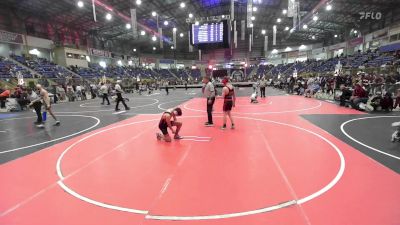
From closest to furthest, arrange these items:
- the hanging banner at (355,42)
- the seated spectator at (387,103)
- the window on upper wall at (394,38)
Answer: the seated spectator at (387,103) → the window on upper wall at (394,38) → the hanging banner at (355,42)

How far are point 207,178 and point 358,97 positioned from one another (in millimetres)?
10687

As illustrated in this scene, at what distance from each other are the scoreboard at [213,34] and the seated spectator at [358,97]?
379 inches

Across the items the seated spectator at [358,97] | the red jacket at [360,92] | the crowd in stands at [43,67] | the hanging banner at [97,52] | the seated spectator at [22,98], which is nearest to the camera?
the seated spectator at [358,97]

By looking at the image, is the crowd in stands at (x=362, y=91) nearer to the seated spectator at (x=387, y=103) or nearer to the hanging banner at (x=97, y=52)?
the seated spectator at (x=387, y=103)

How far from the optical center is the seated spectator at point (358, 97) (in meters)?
11.4

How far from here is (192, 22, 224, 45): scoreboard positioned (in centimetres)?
1827

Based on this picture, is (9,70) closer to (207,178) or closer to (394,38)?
(207,178)

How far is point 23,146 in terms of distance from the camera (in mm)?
6934


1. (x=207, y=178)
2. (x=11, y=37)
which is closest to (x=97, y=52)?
(x=11, y=37)

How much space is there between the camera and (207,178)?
4.40m

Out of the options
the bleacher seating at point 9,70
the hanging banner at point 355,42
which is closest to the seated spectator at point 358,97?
the bleacher seating at point 9,70

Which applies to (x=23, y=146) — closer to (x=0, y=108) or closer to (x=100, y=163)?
(x=100, y=163)

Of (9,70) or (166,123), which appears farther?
(9,70)

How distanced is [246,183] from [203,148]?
2.18 meters
